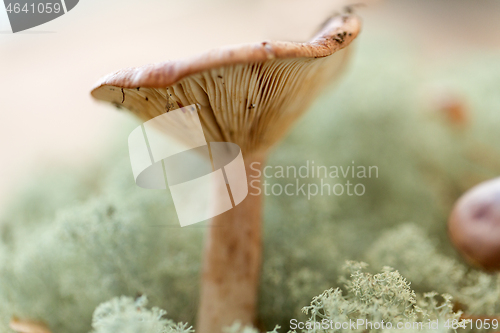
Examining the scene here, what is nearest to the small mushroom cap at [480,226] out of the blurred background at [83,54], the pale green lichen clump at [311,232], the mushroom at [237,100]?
the pale green lichen clump at [311,232]

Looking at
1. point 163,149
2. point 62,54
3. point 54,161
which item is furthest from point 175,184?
point 62,54

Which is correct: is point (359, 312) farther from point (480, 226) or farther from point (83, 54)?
point (83, 54)

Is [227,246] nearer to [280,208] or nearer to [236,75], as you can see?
[280,208]

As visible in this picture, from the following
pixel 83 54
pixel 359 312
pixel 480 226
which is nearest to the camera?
pixel 359 312

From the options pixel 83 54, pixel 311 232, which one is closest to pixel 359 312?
pixel 311 232

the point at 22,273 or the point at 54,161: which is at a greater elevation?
the point at 54,161

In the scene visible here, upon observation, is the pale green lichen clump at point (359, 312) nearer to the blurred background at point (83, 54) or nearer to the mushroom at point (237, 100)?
the mushroom at point (237, 100)
